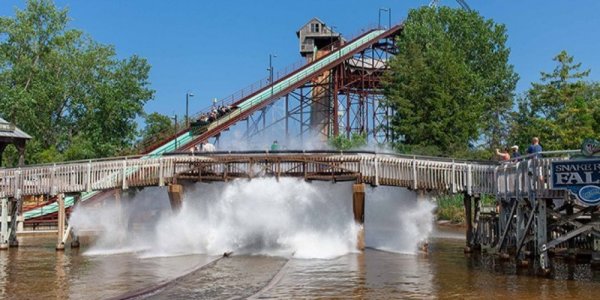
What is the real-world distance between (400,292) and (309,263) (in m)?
7.32

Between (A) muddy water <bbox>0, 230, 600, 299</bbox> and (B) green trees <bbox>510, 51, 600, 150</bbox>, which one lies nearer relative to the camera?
(A) muddy water <bbox>0, 230, 600, 299</bbox>

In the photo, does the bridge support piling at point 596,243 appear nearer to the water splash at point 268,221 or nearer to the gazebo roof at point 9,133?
the water splash at point 268,221

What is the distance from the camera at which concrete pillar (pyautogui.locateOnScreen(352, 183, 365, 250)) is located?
88.2 ft

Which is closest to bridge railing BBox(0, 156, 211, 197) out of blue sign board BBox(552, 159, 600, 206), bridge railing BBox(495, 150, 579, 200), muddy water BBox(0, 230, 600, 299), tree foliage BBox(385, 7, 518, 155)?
muddy water BBox(0, 230, 600, 299)

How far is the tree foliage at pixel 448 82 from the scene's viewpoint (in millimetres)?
52625

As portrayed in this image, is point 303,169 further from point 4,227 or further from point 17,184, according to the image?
point 4,227

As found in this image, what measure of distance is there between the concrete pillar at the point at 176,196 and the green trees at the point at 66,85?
92.3 feet

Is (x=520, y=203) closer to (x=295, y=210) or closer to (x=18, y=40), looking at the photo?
(x=295, y=210)

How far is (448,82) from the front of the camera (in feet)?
177

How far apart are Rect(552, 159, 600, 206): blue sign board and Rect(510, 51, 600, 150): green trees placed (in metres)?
22.3

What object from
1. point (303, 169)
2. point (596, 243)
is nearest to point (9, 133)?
point (303, 169)

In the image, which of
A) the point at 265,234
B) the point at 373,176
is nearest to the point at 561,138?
the point at 373,176

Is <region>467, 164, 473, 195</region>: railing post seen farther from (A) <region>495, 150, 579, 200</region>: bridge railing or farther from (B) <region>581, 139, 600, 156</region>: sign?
(B) <region>581, 139, 600, 156</region>: sign

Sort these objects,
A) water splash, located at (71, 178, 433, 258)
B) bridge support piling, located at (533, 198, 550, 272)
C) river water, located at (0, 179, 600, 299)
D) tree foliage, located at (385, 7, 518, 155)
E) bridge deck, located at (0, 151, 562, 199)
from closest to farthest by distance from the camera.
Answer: river water, located at (0, 179, 600, 299) → bridge support piling, located at (533, 198, 550, 272) → bridge deck, located at (0, 151, 562, 199) → water splash, located at (71, 178, 433, 258) → tree foliage, located at (385, 7, 518, 155)
